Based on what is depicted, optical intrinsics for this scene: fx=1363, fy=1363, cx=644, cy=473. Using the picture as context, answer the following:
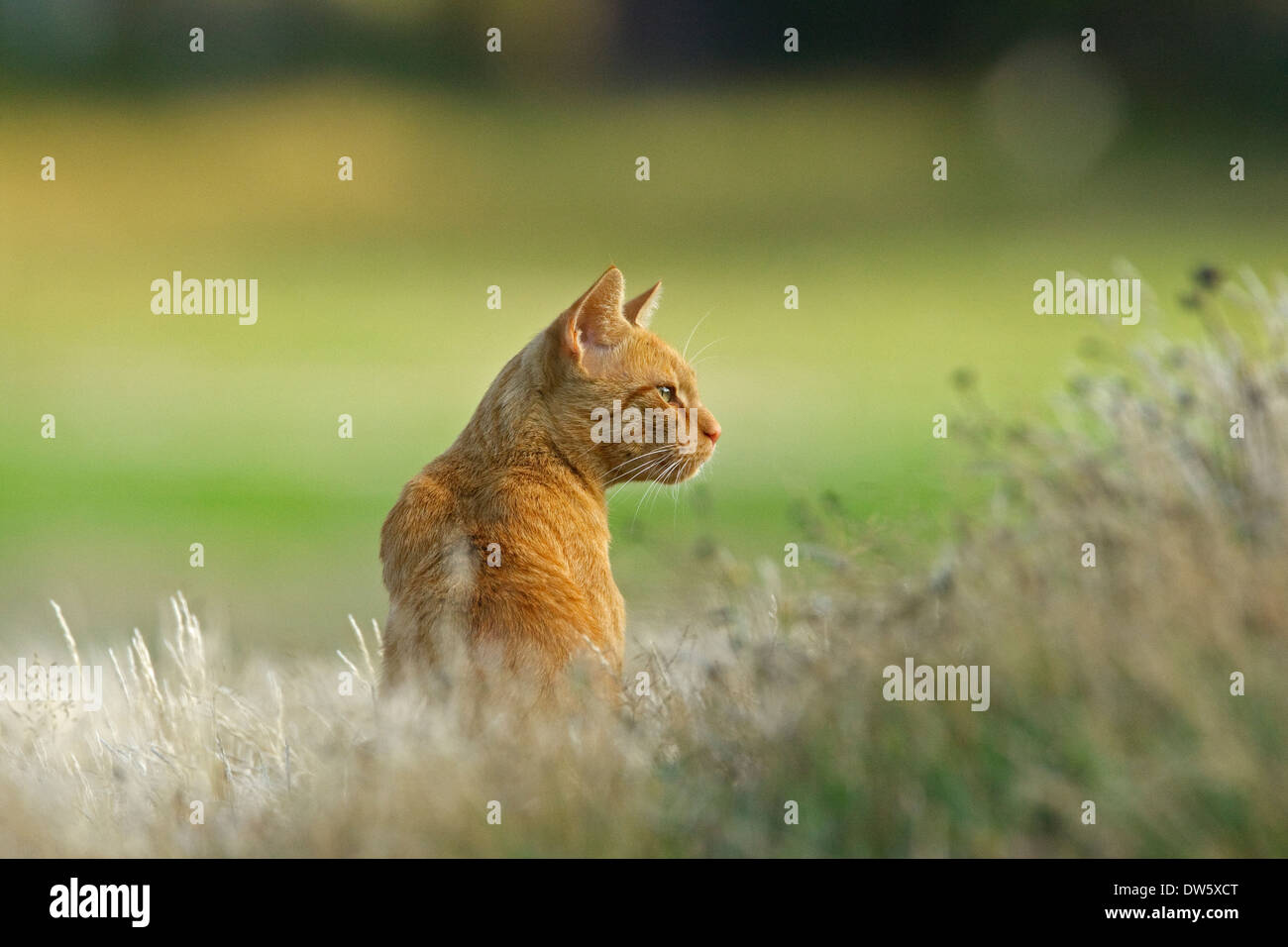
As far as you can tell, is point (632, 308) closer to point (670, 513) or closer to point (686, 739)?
point (670, 513)

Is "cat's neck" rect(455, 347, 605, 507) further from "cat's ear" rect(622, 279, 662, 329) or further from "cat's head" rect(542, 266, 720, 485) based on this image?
"cat's ear" rect(622, 279, 662, 329)

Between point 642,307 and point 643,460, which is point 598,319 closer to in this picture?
point 642,307

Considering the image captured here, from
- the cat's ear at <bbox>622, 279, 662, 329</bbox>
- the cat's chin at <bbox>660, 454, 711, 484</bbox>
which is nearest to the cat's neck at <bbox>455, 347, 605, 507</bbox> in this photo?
the cat's chin at <bbox>660, 454, 711, 484</bbox>

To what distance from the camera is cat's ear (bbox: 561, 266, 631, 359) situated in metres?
5.77

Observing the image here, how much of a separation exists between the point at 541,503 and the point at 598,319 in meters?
0.91

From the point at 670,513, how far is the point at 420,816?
229cm

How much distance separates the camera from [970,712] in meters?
4.05

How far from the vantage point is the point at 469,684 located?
486cm

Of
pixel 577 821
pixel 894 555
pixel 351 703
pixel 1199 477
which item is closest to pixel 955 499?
pixel 894 555

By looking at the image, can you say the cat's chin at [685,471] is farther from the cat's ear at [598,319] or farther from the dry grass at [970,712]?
the dry grass at [970,712]

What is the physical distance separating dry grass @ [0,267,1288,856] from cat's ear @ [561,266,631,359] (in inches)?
53.8

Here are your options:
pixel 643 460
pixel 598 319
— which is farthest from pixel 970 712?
pixel 598 319

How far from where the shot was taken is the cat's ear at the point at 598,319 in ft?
18.9

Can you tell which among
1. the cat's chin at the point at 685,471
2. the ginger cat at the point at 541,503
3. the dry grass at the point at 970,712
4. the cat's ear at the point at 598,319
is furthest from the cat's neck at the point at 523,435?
the dry grass at the point at 970,712
